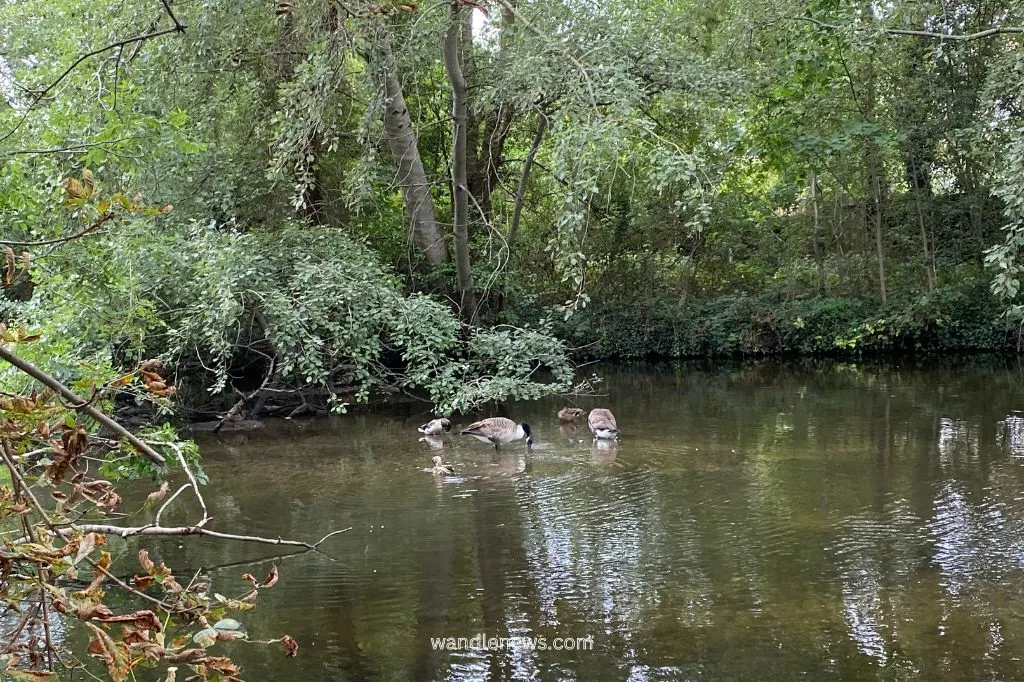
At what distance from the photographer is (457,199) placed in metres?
14.4

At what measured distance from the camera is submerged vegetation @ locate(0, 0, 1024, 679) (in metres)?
6.82

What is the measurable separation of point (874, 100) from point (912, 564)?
15.0 metres

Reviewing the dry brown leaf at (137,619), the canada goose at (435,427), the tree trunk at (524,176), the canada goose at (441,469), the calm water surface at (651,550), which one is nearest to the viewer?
the dry brown leaf at (137,619)

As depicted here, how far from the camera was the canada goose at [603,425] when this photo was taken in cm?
1202

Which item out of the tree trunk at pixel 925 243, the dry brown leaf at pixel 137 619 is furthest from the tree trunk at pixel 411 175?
the dry brown leaf at pixel 137 619

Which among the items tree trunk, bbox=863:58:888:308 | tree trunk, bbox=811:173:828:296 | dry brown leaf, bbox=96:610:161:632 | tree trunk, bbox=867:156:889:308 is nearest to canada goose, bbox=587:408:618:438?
tree trunk, bbox=863:58:888:308

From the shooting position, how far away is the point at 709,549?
7332 mm

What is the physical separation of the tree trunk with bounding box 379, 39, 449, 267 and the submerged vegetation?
0.06 m

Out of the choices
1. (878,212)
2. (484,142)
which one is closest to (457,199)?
(484,142)

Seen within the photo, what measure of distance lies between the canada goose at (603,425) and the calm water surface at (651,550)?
28cm

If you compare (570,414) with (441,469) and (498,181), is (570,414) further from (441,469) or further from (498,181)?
(498,181)

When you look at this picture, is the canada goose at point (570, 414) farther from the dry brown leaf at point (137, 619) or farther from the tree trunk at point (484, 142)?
the dry brown leaf at point (137, 619)

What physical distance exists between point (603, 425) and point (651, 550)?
4.73m

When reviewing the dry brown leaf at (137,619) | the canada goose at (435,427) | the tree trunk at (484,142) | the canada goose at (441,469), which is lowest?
the canada goose at (441,469)
